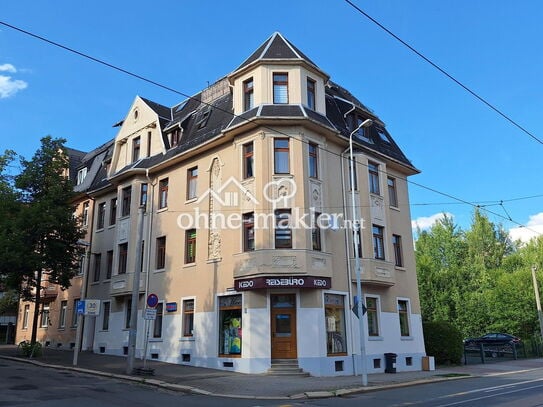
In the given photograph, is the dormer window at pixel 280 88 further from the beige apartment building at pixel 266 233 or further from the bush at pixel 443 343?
the bush at pixel 443 343

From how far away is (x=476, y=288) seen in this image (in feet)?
148

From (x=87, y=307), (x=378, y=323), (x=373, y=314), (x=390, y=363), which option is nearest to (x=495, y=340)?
(x=378, y=323)

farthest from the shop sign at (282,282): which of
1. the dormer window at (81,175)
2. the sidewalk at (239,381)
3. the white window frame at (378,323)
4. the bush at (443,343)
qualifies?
the dormer window at (81,175)

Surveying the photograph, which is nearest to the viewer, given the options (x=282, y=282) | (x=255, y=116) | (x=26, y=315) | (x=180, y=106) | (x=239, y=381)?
(x=239, y=381)

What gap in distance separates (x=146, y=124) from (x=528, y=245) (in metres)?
41.7

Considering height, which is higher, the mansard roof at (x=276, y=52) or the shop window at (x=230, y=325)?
the mansard roof at (x=276, y=52)

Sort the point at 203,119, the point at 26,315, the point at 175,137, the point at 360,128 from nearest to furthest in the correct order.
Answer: the point at 360,128
the point at 203,119
the point at 175,137
the point at 26,315

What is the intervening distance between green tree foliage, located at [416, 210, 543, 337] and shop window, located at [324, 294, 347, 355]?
25.9 m

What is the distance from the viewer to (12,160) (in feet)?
86.0

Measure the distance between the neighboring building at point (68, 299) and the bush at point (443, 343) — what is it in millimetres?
19970

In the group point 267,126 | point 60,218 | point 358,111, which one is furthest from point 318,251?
point 60,218

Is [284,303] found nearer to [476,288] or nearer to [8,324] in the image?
[476,288]

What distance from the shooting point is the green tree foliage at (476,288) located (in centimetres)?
4234

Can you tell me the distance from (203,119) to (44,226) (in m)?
9.54
